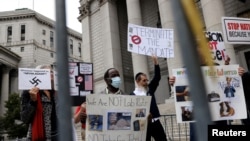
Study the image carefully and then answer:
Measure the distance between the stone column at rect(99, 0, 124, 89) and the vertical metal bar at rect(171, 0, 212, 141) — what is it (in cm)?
2451

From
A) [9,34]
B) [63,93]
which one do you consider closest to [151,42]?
[63,93]

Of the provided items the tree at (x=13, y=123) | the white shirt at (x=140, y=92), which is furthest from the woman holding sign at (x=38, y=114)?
the tree at (x=13, y=123)

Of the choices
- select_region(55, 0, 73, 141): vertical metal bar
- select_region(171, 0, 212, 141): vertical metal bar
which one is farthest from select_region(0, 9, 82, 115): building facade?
select_region(171, 0, 212, 141): vertical metal bar

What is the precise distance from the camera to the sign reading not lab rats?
6289mm

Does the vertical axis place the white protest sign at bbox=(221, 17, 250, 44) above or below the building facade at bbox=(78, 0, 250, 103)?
below

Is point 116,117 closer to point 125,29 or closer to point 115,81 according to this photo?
point 115,81

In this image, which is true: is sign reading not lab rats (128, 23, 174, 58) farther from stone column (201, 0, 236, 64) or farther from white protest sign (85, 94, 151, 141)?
stone column (201, 0, 236, 64)

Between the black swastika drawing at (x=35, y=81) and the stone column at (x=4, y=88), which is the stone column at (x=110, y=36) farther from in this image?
the stone column at (x=4, y=88)

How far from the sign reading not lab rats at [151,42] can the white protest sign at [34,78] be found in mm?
1844

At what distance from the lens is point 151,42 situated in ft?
20.9

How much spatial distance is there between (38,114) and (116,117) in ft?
4.42

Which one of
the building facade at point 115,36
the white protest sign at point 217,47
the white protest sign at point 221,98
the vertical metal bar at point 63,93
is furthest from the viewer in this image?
the building facade at point 115,36

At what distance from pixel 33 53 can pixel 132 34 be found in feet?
203

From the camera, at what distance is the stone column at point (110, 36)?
26.2 metres
